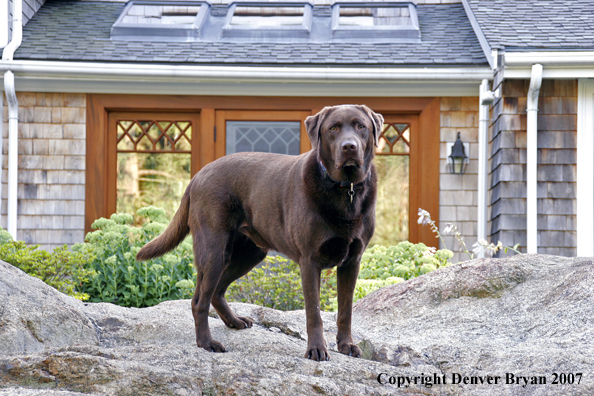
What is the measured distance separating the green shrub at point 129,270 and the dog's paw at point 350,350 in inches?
120

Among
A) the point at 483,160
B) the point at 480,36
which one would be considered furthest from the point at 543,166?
the point at 480,36

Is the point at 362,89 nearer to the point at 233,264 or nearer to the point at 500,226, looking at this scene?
the point at 500,226

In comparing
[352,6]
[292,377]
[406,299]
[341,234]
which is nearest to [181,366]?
[292,377]

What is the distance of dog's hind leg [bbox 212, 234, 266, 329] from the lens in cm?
383

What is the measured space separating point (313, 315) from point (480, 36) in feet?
20.9

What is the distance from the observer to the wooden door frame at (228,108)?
8352mm

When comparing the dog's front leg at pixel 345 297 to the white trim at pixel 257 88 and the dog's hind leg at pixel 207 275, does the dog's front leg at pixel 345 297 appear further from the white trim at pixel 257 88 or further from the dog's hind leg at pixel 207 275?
the white trim at pixel 257 88

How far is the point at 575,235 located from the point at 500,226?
89cm

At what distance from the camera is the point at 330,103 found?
8.37m

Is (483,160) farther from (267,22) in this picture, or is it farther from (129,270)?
(129,270)

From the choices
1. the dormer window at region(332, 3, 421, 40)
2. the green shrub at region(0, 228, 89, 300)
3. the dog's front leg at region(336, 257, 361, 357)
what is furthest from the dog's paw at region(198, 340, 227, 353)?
the dormer window at region(332, 3, 421, 40)

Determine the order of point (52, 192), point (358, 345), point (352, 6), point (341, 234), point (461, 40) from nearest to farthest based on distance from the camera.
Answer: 1. point (341, 234)
2. point (358, 345)
3. point (52, 192)
4. point (461, 40)
5. point (352, 6)

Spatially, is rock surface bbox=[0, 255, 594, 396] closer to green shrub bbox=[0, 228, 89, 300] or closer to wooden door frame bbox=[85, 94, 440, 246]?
green shrub bbox=[0, 228, 89, 300]

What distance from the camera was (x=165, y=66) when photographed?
798cm
